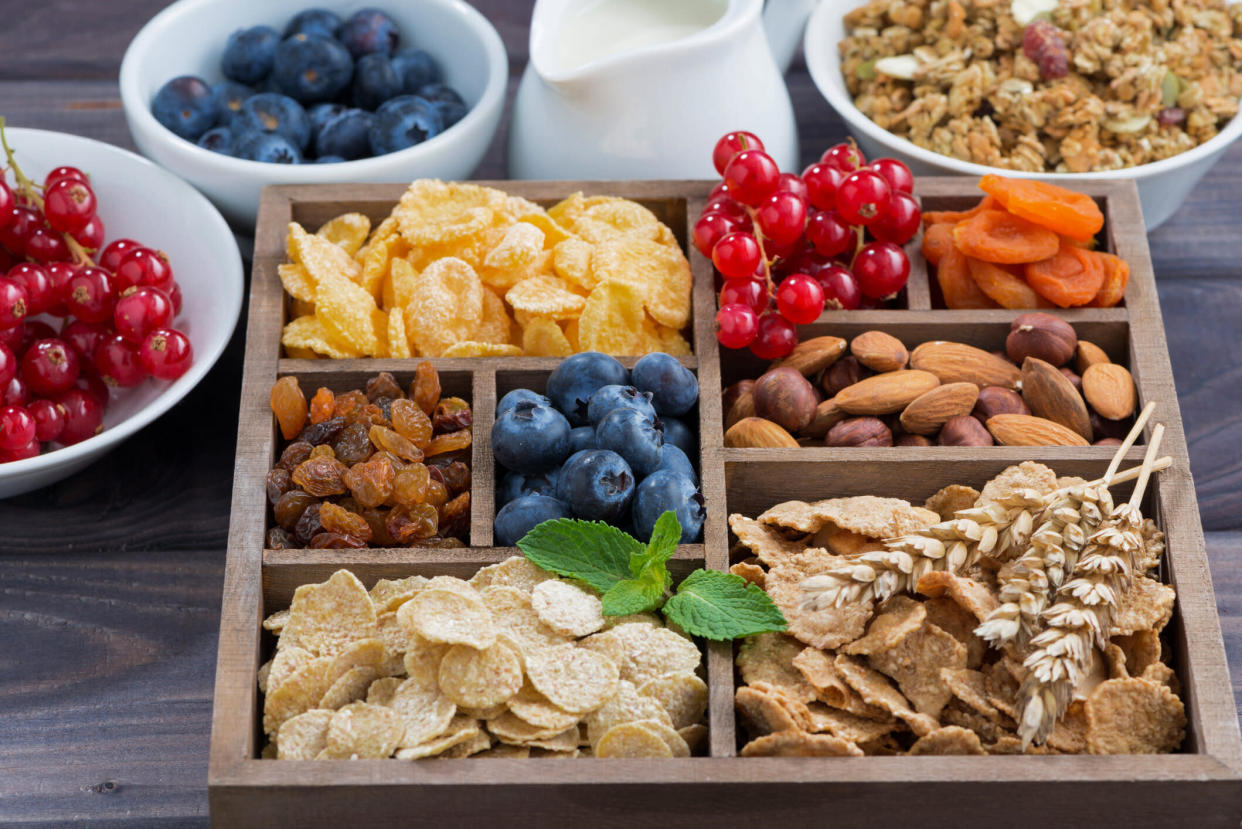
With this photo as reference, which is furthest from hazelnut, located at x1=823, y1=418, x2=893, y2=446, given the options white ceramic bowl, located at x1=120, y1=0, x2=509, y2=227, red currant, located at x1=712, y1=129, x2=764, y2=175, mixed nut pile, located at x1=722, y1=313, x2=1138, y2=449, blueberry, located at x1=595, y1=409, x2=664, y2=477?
white ceramic bowl, located at x1=120, y1=0, x2=509, y2=227

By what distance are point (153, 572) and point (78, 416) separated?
0.63 feet

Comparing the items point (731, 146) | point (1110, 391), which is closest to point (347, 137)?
point (731, 146)

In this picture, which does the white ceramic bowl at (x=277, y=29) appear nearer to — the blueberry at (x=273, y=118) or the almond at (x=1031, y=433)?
the blueberry at (x=273, y=118)

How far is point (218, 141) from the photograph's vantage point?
1.59 meters

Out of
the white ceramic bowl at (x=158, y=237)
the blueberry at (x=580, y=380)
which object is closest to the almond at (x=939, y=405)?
the blueberry at (x=580, y=380)

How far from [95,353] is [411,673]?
614 mm

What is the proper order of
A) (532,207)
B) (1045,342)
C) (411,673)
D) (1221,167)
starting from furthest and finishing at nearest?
(1221,167), (532,207), (1045,342), (411,673)

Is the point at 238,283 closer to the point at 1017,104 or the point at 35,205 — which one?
the point at 35,205

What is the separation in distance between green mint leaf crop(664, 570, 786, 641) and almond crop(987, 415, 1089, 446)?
0.34 meters

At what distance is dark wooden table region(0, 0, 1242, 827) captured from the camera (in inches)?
49.1

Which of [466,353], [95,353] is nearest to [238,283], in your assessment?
[95,353]

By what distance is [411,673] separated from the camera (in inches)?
42.4

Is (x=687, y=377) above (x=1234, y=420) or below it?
above

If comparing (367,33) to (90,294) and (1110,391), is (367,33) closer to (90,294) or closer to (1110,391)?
(90,294)
